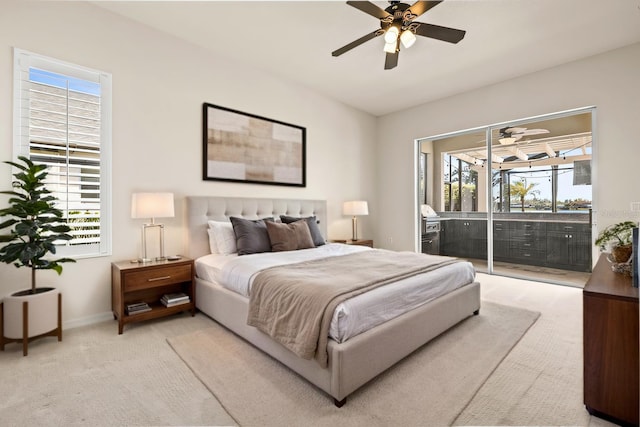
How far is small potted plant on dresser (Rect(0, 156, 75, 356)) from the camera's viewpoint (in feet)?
7.28

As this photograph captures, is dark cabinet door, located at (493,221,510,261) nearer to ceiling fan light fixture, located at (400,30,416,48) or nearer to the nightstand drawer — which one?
ceiling fan light fixture, located at (400,30,416,48)

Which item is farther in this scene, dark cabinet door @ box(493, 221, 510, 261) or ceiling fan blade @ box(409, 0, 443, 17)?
dark cabinet door @ box(493, 221, 510, 261)

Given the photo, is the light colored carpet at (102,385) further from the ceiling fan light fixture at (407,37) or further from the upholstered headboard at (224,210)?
the ceiling fan light fixture at (407,37)

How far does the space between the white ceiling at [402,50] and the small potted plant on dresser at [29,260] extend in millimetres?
1975

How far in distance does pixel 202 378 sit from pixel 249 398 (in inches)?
15.8

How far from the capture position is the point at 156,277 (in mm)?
2809

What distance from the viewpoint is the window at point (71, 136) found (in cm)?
257

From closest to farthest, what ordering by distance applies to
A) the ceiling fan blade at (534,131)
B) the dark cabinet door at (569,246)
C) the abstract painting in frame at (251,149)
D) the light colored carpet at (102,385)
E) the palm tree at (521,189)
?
the light colored carpet at (102,385) → the abstract painting in frame at (251,149) → the dark cabinet door at (569,246) → the ceiling fan blade at (534,131) → the palm tree at (521,189)

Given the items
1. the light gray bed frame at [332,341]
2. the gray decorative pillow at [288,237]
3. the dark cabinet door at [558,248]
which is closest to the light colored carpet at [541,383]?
the light gray bed frame at [332,341]

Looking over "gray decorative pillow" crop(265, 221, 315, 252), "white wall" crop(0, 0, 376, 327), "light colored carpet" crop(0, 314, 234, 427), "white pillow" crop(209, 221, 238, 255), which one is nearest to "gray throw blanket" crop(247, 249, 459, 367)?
"light colored carpet" crop(0, 314, 234, 427)

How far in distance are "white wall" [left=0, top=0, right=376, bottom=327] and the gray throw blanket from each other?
1.75 metres

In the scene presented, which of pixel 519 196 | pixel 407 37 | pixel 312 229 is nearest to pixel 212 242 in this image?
pixel 312 229

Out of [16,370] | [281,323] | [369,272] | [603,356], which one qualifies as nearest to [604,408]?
[603,356]

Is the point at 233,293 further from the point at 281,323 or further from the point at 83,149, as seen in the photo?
the point at 83,149
